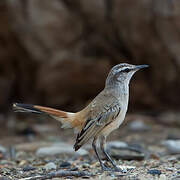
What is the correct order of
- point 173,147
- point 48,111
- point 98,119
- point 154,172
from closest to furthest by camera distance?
1. point 154,172
2. point 98,119
3. point 48,111
4. point 173,147

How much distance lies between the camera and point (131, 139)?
932 centimetres

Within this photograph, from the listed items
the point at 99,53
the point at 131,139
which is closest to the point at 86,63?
the point at 99,53

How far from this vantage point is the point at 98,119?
6234mm

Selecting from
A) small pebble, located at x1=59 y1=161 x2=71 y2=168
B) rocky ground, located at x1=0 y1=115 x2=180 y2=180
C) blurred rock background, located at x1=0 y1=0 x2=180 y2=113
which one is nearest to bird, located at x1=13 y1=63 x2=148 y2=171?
rocky ground, located at x1=0 y1=115 x2=180 y2=180

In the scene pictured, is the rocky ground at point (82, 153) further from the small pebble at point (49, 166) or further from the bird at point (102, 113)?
the bird at point (102, 113)

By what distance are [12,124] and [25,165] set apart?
4.17 metres

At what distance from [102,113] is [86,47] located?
4.30 metres

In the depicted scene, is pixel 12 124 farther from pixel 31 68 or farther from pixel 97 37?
pixel 97 37

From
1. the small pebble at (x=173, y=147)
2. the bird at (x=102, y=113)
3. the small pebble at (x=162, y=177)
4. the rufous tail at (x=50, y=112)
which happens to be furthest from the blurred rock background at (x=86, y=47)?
the small pebble at (x=162, y=177)

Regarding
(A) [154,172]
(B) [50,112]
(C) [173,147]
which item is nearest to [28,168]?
(B) [50,112]

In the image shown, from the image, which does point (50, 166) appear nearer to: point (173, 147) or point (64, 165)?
point (64, 165)

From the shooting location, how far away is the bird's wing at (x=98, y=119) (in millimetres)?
6108

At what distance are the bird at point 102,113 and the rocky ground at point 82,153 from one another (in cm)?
46

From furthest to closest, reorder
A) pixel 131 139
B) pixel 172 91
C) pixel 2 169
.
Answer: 1. pixel 172 91
2. pixel 131 139
3. pixel 2 169
